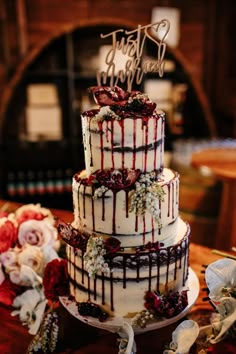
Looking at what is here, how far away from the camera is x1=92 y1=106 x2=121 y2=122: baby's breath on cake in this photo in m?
1.26

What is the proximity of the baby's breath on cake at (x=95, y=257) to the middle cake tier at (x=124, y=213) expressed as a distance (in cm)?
6

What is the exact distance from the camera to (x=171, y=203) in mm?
1363

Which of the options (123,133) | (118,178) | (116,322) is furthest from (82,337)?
(123,133)

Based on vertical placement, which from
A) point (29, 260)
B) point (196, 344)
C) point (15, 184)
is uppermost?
point (29, 260)

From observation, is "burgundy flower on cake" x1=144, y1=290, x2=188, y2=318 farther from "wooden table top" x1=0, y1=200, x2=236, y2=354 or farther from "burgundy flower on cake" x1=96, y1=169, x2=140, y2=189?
"burgundy flower on cake" x1=96, y1=169, x2=140, y2=189

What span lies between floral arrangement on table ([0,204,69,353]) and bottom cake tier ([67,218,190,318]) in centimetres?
10

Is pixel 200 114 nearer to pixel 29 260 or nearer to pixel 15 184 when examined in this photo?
pixel 15 184

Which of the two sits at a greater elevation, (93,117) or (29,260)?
(93,117)

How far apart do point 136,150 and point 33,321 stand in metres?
0.71

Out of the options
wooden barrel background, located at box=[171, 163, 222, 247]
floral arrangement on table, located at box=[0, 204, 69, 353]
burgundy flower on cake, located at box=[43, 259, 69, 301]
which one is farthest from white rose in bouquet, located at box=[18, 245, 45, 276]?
wooden barrel background, located at box=[171, 163, 222, 247]

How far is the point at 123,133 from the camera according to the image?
4.16ft

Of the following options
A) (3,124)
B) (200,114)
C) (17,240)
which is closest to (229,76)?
(200,114)

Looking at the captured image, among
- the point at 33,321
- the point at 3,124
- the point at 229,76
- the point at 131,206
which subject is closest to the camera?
the point at 131,206

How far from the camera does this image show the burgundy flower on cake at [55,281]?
4.83 ft
